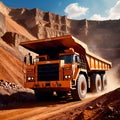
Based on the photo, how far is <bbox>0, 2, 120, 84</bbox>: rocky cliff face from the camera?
56.8m

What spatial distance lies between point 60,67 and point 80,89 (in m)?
1.71

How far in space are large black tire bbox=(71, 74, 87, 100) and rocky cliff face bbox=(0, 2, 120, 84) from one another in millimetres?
34392

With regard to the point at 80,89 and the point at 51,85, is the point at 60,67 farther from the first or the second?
the point at 80,89

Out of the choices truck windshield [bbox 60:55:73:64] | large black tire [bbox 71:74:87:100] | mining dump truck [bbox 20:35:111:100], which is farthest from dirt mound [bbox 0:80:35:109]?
truck windshield [bbox 60:55:73:64]

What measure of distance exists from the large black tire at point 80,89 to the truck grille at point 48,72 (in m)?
1.23

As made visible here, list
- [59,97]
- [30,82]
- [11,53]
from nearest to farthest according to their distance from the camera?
[30,82], [59,97], [11,53]

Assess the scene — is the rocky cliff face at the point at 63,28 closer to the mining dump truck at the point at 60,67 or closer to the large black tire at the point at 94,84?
the large black tire at the point at 94,84

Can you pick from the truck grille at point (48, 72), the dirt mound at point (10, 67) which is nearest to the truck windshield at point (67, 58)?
the truck grille at point (48, 72)

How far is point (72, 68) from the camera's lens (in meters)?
12.5

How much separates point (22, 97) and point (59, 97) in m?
2.30

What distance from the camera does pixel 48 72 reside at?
12883 millimetres

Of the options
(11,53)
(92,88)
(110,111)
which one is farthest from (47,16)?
(110,111)

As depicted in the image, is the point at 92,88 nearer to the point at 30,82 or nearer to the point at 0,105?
the point at 30,82

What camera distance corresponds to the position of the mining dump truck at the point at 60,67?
41.1 ft
